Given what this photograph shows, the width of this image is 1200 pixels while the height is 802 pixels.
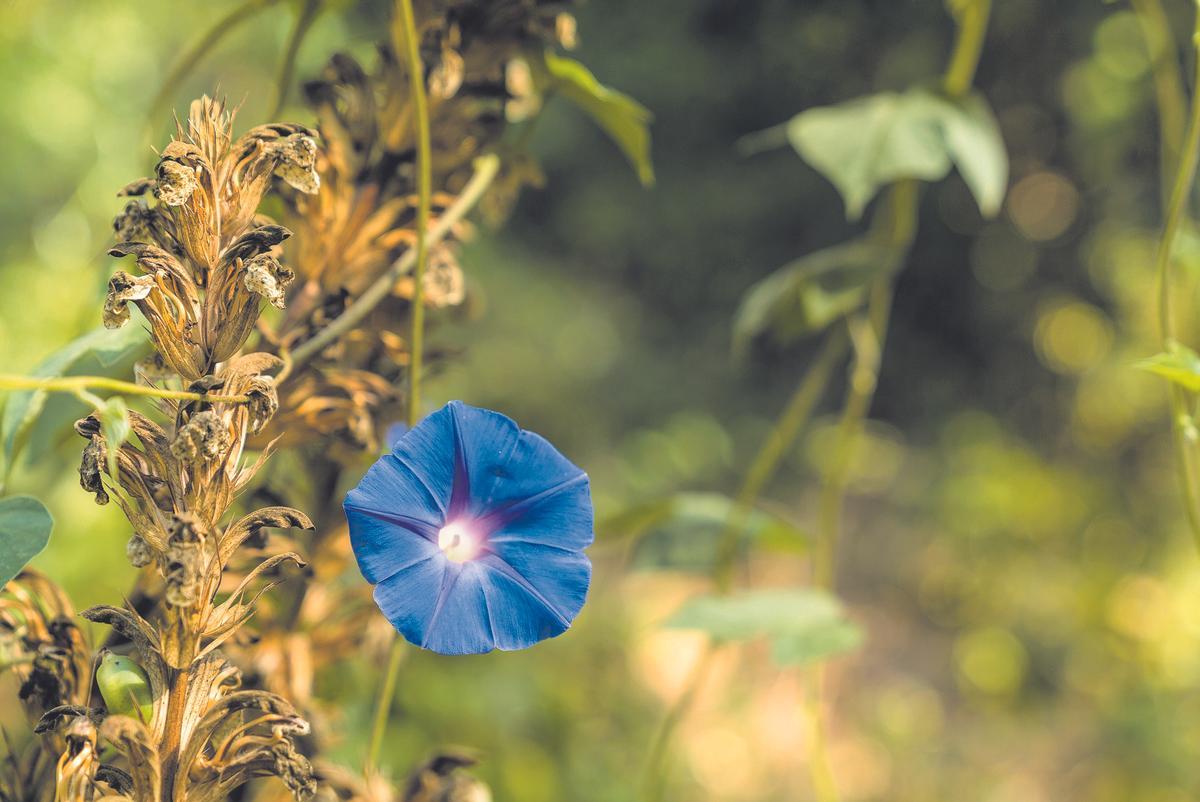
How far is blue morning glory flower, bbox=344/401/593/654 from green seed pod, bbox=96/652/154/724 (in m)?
0.07

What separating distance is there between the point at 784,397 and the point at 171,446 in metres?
2.61

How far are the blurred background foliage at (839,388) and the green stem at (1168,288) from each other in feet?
3.01

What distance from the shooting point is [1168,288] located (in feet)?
1.32

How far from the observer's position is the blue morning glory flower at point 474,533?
0.97 feet

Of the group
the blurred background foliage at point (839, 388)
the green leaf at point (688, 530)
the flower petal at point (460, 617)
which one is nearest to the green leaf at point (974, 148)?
the green leaf at point (688, 530)

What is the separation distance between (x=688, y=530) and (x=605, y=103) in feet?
1.08

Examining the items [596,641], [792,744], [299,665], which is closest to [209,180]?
[299,665]

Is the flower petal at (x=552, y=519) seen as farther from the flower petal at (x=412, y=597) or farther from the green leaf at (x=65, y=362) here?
the green leaf at (x=65, y=362)

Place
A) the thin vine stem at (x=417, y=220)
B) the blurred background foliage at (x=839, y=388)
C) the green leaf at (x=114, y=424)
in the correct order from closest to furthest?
the green leaf at (x=114, y=424), the thin vine stem at (x=417, y=220), the blurred background foliage at (x=839, y=388)

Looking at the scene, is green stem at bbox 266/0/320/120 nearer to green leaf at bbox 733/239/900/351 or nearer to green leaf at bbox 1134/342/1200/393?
green leaf at bbox 733/239/900/351

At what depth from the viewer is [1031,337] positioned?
2.56 metres

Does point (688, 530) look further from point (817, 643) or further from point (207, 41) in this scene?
point (207, 41)

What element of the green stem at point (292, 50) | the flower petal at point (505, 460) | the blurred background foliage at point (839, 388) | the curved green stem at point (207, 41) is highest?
the blurred background foliage at point (839, 388)

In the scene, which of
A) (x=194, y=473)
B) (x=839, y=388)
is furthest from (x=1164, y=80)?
(x=839, y=388)
